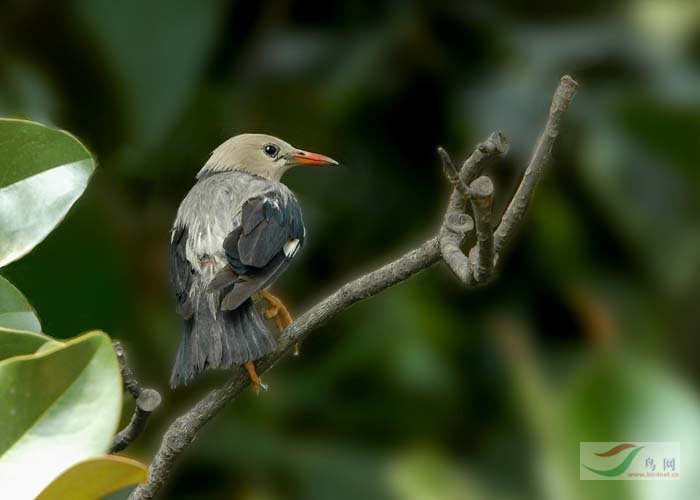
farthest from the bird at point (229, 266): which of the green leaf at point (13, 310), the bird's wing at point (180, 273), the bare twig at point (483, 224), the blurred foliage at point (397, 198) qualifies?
the blurred foliage at point (397, 198)

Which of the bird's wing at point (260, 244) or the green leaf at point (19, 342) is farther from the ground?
the bird's wing at point (260, 244)

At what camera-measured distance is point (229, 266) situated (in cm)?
172

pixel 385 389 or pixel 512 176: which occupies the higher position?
pixel 512 176

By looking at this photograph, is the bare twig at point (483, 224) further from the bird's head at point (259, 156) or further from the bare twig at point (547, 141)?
the bird's head at point (259, 156)

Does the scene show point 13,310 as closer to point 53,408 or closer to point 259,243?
point 53,408

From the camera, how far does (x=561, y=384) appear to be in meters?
3.23

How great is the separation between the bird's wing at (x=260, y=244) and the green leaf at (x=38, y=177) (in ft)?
1.17

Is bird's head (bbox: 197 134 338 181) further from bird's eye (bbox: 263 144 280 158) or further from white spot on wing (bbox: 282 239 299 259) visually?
white spot on wing (bbox: 282 239 299 259)

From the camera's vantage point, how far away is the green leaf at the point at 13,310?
4.35 ft

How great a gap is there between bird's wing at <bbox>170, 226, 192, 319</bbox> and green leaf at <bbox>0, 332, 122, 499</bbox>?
63cm

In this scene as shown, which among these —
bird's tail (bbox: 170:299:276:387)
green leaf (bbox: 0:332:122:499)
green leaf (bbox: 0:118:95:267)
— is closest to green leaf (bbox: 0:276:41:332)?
green leaf (bbox: 0:118:95:267)

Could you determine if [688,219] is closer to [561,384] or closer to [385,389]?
[561,384]

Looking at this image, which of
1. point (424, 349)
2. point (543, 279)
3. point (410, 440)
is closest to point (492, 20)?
point (543, 279)

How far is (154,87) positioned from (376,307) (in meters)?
0.91
